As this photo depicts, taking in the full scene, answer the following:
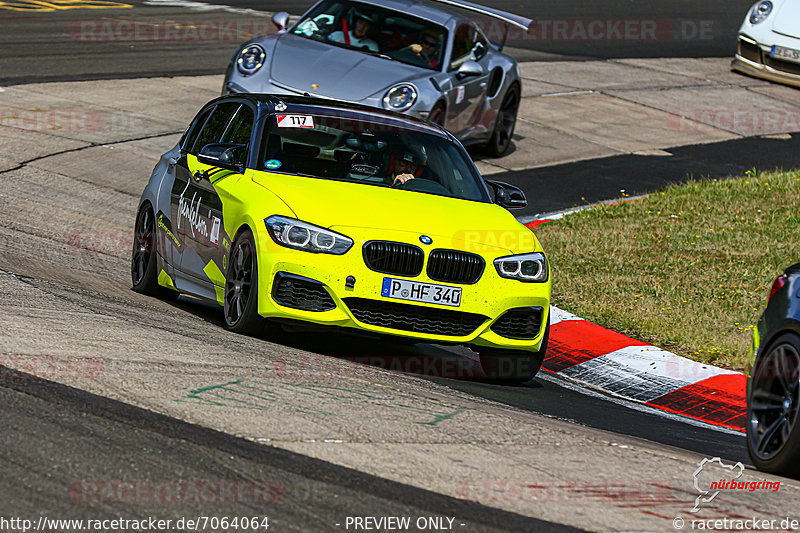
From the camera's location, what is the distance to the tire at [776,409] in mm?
5547

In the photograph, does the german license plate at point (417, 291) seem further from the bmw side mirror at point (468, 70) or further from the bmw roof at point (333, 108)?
the bmw side mirror at point (468, 70)

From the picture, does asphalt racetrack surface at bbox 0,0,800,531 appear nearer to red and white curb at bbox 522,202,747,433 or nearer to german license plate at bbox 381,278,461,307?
red and white curb at bbox 522,202,747,433

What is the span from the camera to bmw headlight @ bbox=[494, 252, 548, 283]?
7512 millimetres

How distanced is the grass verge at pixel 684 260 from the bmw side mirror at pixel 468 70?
242 centimetres

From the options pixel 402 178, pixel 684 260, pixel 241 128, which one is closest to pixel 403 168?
pixel 402 178

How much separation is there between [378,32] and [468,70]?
3.61 ft

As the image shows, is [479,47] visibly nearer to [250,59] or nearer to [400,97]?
[400,97]

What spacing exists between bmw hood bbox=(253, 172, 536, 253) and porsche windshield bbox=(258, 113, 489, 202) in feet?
0.70

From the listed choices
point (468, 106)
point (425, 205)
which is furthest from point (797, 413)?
point (468, 106)

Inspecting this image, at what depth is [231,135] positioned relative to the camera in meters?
8.77

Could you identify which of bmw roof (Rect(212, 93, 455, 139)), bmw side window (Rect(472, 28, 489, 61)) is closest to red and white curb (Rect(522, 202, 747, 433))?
bmw roof (Rect(212, 93, 455, 139))

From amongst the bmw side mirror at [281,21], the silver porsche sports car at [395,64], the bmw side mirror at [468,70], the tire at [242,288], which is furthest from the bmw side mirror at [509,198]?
the bmw side mirror at [281,21]

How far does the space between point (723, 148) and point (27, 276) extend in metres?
12.0

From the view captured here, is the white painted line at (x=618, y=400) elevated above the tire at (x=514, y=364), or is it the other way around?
the tire at (x=514, y=364)
